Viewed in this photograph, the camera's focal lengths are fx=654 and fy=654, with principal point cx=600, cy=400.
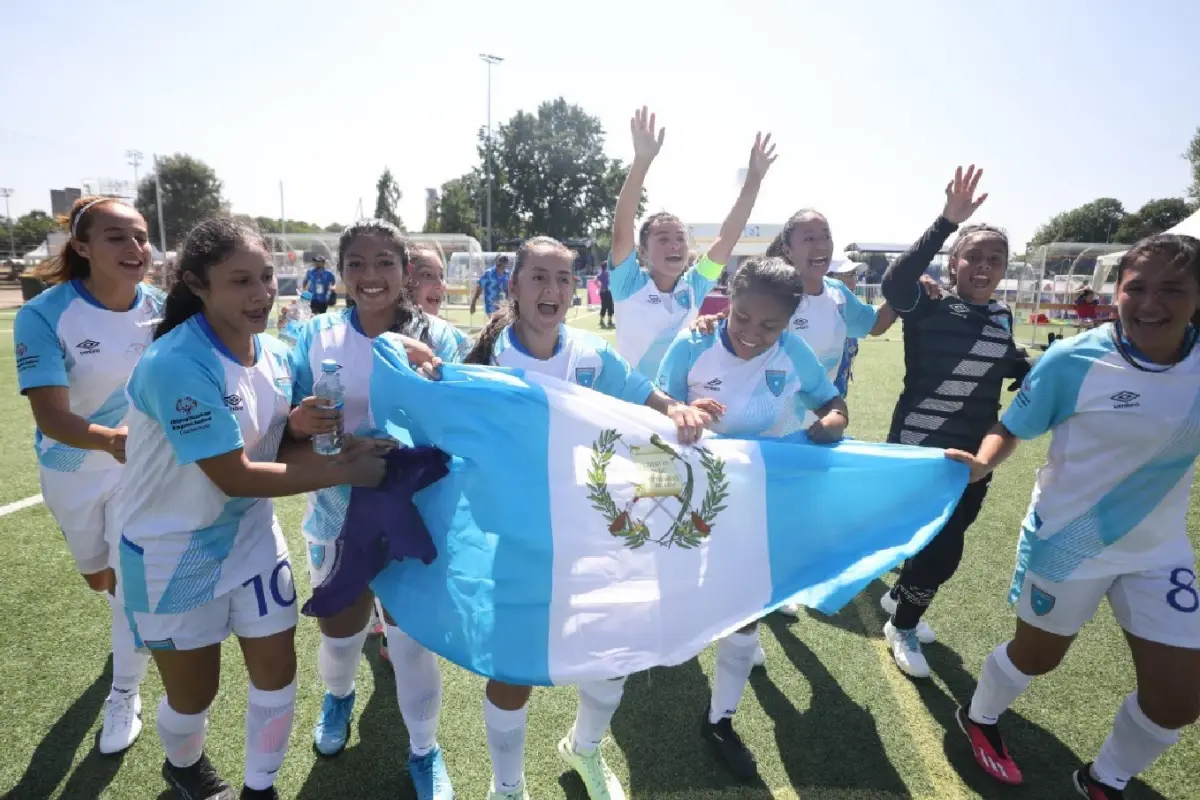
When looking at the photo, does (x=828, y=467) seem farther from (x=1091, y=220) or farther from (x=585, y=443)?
(x=1091, y=220)

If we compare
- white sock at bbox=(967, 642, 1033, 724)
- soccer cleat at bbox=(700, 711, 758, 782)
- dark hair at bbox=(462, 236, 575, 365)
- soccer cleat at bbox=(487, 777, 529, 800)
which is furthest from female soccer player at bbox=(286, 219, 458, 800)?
white sock at bbox=(967, 642, 1033, 724)

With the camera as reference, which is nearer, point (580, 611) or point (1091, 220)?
point (580, 611)

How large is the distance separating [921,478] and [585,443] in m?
1.45

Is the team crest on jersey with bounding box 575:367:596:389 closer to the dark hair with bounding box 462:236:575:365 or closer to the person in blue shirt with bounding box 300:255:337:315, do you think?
the dark hair with bounding box 462:236:575:365

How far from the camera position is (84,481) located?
2.99 m

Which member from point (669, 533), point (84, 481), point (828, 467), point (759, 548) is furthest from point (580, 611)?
point (84, 481)

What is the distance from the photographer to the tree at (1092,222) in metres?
74.3

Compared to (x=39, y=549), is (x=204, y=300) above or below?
above

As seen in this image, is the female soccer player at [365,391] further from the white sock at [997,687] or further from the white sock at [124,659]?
the white sock at [997,687]

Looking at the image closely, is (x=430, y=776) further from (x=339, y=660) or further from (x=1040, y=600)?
(x=1040, y=600)

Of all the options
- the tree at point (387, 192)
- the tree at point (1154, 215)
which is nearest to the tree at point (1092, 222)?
the tree at point (1154, 215)

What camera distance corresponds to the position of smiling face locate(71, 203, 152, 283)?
113 inches

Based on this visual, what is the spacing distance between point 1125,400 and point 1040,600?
2.89 feet

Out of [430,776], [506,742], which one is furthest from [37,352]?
[506,742]
